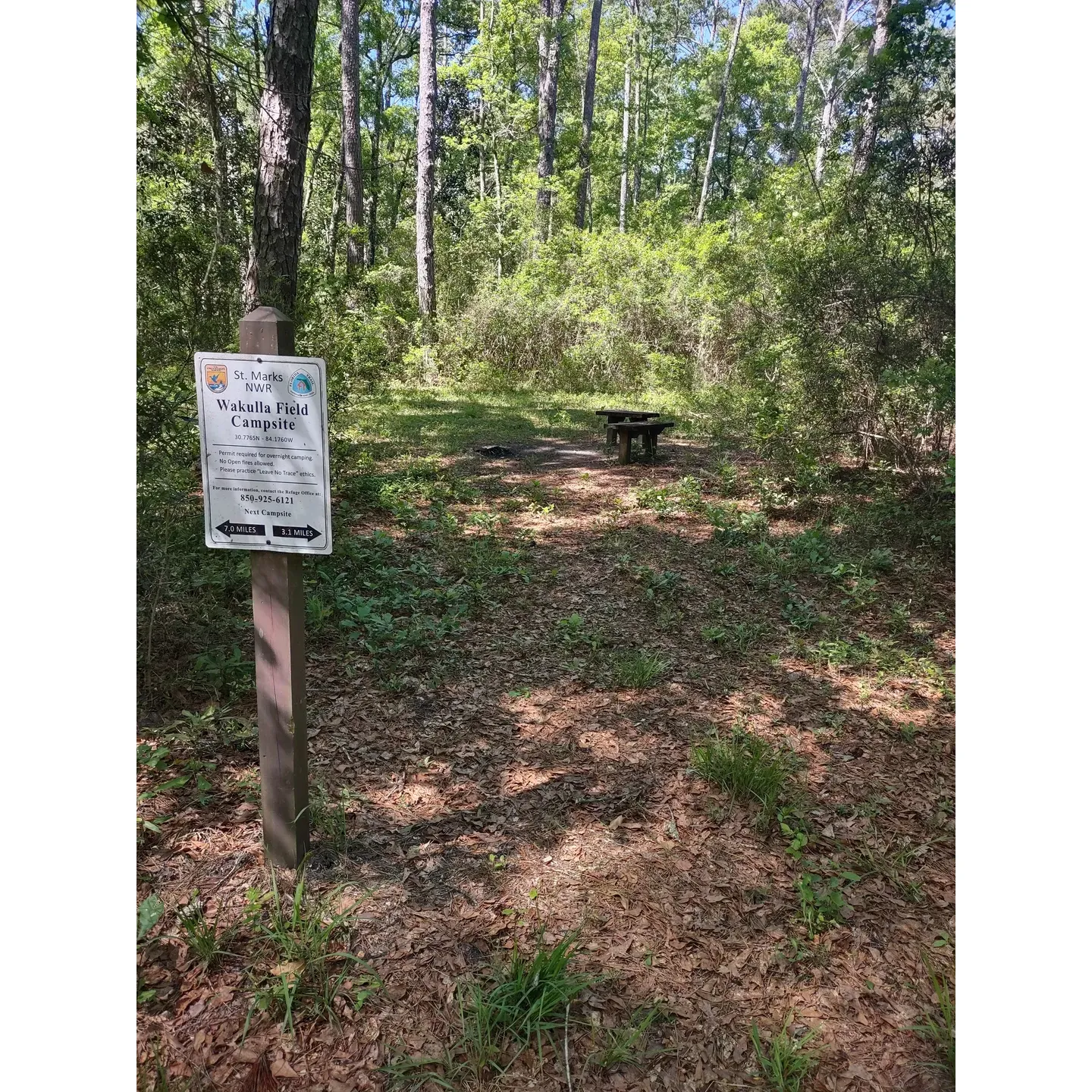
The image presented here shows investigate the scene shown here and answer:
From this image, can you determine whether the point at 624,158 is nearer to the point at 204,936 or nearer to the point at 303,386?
the point at 303,386

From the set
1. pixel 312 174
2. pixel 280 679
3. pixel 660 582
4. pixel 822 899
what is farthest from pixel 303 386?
pixel 312 174

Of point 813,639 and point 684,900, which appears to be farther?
point 813,639

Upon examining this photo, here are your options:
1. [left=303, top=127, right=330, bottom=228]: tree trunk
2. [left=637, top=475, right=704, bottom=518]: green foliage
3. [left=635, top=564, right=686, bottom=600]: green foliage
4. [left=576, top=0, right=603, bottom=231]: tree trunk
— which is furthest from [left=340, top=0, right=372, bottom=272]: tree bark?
[left=635, top=564, right=686, bottom=600]: green foliage

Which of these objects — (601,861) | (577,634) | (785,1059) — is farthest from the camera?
(577,634)

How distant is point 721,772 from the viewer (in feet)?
11.3

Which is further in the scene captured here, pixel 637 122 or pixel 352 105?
pixel 637 122

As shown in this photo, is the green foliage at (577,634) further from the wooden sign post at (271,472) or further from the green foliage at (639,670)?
the wooden sign post at (271,472)

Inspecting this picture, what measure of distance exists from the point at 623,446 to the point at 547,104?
45.3 ft

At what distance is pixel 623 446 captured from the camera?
9.64 metres

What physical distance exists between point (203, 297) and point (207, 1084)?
461cm

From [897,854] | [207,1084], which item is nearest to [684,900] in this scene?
[897,854]

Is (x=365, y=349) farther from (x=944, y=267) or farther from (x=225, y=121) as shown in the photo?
(x=944, y=267)

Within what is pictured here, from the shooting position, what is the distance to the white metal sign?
2.41m

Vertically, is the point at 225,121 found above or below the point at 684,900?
above
